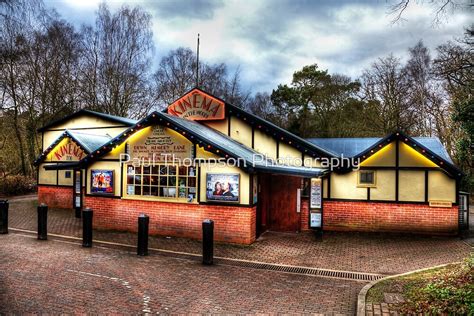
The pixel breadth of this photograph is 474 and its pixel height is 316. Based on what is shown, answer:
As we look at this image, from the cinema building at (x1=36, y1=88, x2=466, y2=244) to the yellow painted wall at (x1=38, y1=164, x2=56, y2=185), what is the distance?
226 inches

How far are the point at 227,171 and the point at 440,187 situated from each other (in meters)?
7.73

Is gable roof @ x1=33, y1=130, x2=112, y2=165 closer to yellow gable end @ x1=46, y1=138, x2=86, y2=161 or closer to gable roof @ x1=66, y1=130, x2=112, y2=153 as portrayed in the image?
gable roof @ x1=66, y1=130, x2=112, y2=153

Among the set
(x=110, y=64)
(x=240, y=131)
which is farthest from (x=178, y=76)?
(x=240, y=131)

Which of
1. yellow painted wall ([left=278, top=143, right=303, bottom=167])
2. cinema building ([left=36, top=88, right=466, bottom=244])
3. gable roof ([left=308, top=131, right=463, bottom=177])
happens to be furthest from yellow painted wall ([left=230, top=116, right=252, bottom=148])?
gable roof ([left=308, top=131, right=463, bottom=177])

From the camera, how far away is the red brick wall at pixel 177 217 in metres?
10.3

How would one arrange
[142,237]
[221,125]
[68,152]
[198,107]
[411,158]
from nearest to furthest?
1. [142,237]
2. [411,158]
3. [221,125]
4. [198,107]
5. [68,152]

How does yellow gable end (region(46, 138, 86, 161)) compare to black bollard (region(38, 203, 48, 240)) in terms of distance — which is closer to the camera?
black bollard (region(38, 203, 48, 240))

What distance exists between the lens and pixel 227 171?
10547 mm

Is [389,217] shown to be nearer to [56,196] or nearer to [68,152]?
[68,152]

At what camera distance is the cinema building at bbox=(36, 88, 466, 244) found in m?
10.6

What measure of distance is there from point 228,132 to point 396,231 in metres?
7.48

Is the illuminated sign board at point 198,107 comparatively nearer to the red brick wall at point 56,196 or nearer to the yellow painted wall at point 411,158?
the yellow painted wall at point 411,158

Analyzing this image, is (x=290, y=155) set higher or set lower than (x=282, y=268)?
higher

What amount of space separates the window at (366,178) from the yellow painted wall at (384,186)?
0.48 ft
